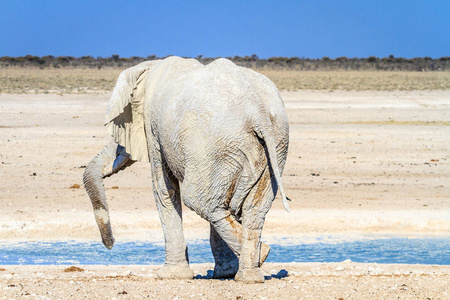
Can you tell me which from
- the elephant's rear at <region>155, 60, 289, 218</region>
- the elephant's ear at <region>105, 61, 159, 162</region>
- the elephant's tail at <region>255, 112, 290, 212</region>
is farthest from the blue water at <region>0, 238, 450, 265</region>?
the elephant's tail at <region>255, 112, 290, 212</region>

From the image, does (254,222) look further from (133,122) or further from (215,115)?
(133,122)

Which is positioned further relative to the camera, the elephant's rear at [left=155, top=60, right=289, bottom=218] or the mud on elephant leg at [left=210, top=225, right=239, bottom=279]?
the mud on elephant leg at [left=210, top=225, right=239, bottom=279]

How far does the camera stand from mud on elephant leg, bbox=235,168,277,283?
547 cm

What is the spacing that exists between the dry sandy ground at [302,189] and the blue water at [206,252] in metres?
0.37

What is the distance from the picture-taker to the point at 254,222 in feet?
18.0

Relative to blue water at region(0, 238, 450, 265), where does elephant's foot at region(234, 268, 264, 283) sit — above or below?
above

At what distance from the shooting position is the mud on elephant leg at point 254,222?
5473mm

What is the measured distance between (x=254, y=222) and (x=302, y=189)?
7.08 m

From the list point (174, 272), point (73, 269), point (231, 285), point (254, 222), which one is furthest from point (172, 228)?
point (73, 269)

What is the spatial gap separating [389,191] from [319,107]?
11.0 meters

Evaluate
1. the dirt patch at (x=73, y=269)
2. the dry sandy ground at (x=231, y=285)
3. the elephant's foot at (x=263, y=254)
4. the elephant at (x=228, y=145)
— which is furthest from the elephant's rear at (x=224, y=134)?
the dirt patch at (x=73, y=269)

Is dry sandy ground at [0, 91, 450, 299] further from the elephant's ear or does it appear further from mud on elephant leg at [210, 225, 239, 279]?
the elephant's ear

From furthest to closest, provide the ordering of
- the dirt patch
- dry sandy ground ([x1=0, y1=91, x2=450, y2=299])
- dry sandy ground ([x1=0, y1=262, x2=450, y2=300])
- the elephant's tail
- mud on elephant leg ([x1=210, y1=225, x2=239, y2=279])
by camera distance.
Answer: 1. the dirt patch
2. mud on elephant leg ([x1=210, y1=225, x2=239, y2=279])
3. dry sandy ground ([x1=0, y1=91, x2=450, y2=299])
4. dry sandy ground ([x1=0, y1=262, x2=450, y2=300])
5. the elephant's tail

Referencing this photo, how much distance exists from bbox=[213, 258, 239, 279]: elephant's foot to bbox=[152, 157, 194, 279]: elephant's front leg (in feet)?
0.87
